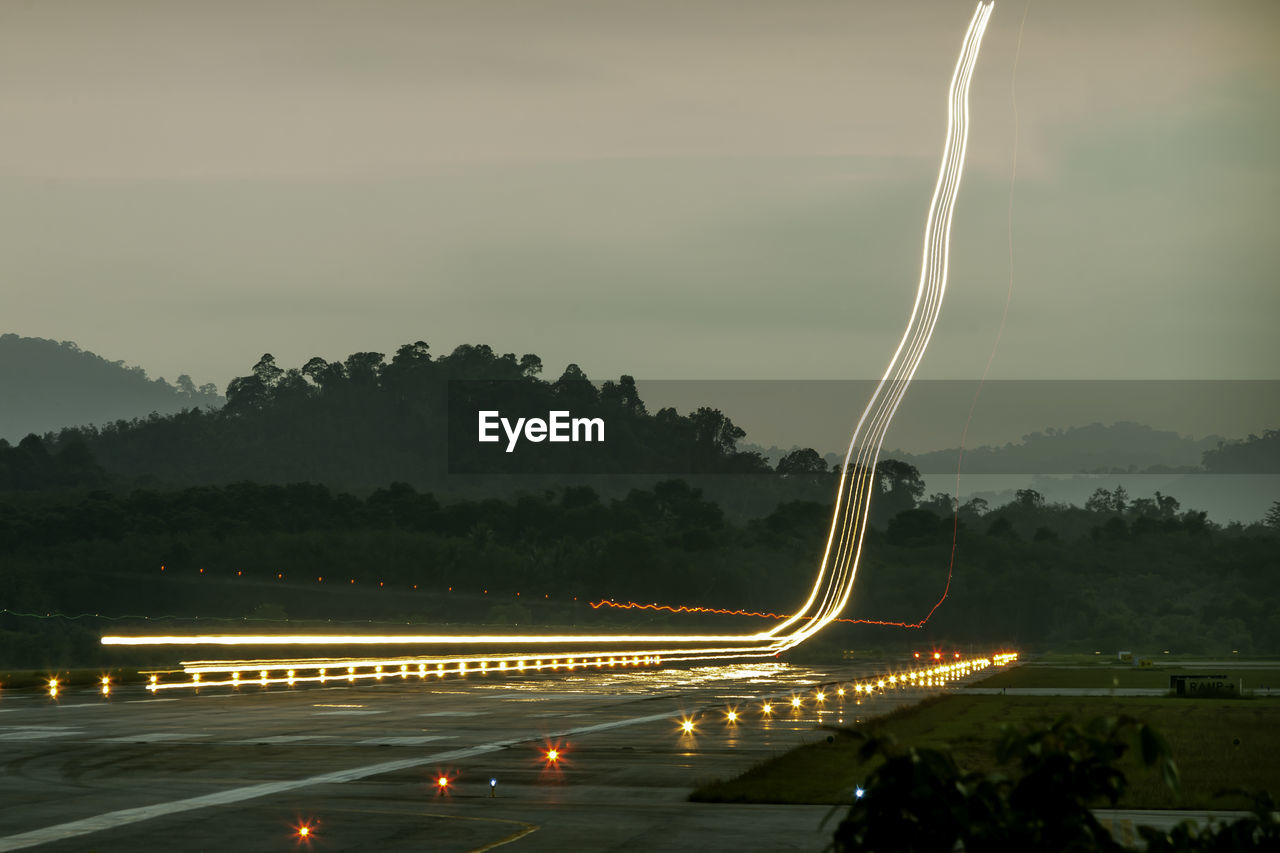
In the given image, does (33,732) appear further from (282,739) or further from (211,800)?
(211,800)

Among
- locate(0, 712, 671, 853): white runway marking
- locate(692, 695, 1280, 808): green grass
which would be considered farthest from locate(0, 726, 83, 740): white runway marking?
locate(692, 695, 1280, 808): green grass

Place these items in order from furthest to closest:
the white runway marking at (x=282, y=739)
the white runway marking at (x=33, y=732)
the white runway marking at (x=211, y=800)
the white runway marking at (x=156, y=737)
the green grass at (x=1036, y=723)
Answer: the white runway marking at (x=33, y=732) → the white runway marking at (x=282, y=739) → the white runway marking at (x=156, y=737) → the green grass at (x=1036, y=723) → the white runway marking at (x=211, y=800)

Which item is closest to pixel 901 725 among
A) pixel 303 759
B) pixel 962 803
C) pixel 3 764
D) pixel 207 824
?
pixel 303 759

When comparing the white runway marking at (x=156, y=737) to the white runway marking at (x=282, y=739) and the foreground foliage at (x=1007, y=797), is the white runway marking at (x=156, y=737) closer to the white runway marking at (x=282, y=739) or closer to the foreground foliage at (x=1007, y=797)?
the white runway marking at (x=282, y=739)

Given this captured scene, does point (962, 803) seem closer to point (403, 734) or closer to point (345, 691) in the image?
point (403, 734)

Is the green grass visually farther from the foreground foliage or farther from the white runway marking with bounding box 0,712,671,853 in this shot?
the white runway marking with bounding box 0,712,671,853

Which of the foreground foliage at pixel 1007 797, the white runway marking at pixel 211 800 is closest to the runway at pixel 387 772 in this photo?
the white runway marking at pixel 211 800
